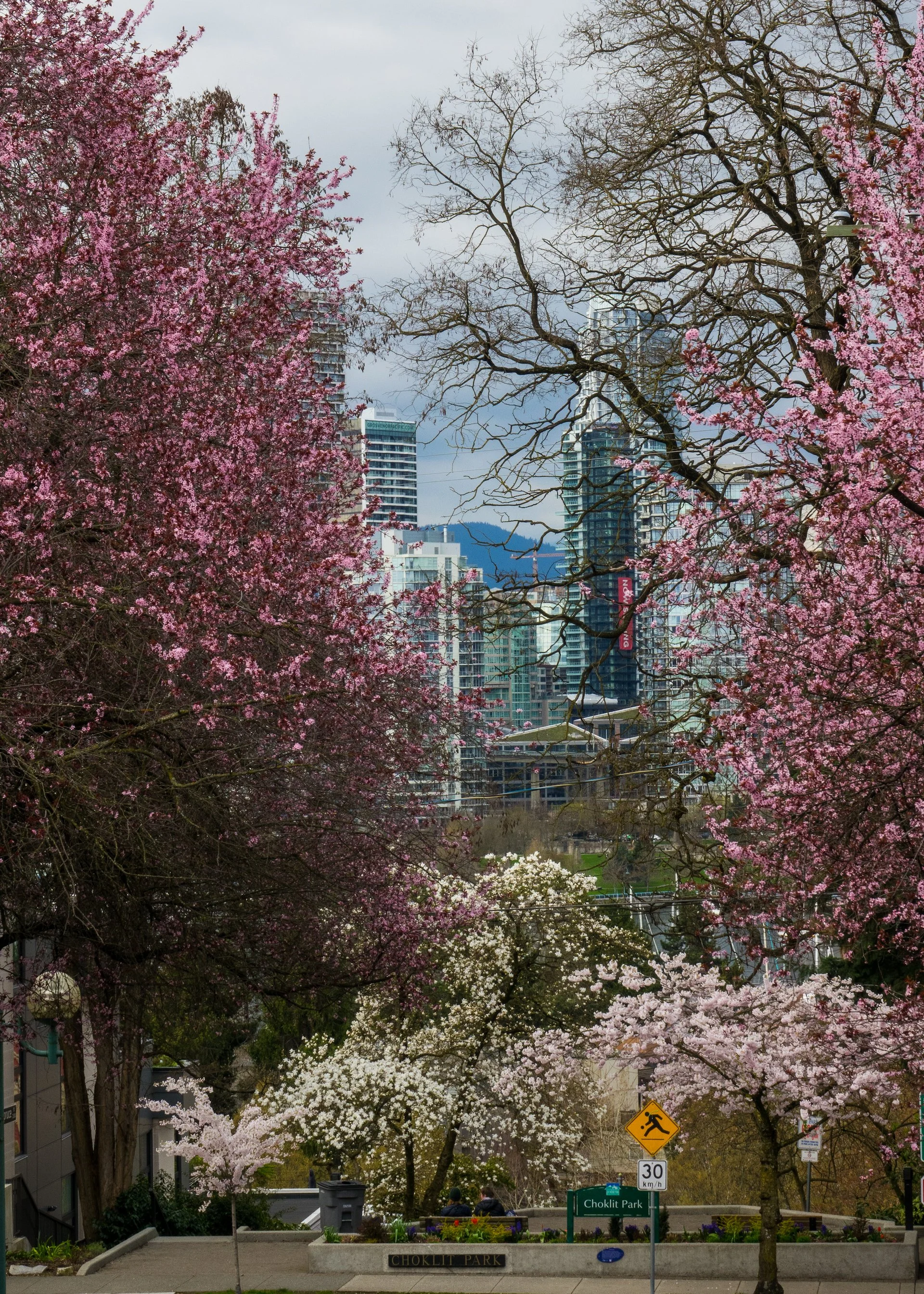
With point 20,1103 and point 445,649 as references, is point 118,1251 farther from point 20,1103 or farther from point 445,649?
point 445,649

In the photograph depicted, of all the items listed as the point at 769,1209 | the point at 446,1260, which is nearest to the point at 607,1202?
the point at 446,1260

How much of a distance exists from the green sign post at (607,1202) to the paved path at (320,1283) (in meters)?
0.89

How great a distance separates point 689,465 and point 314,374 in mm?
5161

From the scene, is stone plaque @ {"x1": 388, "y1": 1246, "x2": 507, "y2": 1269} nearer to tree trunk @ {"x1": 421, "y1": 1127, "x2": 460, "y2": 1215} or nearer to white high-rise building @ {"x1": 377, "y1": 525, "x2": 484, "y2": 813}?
tree trunk @ {"x1": 421, "y1": 1127, "x2": 460, "y2": 1215}

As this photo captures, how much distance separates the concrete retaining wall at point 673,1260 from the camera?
1964 centimetres

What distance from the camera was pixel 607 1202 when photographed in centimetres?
2005

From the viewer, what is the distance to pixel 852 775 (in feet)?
28.0

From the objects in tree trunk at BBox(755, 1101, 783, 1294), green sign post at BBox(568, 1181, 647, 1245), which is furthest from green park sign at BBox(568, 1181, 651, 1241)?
tree trunk at BBox(755, 1101, 783, 1294)

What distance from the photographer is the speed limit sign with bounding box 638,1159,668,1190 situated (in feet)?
52.6

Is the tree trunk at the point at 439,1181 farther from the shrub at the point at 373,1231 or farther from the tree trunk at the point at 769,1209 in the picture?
the tree trunk at the point at 769,1209

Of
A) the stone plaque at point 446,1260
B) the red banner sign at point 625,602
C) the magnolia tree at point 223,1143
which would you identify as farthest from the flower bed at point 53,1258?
the red banner sign at point 625,602

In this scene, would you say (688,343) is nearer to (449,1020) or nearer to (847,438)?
(847,438)

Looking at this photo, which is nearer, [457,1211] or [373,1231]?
[373,1231]

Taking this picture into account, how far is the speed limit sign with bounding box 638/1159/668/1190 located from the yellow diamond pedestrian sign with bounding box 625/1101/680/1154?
142 mm
